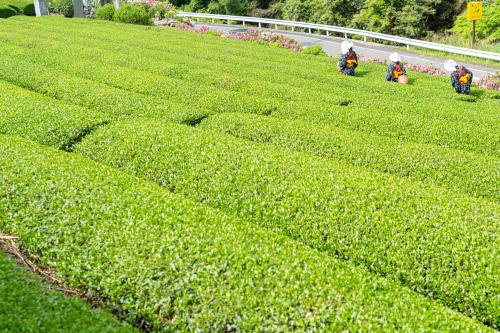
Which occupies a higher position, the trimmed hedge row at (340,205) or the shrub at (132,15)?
the shrub at (132,15)

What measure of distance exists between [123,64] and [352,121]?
9.64 meters

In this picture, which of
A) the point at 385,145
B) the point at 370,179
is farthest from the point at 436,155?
the point at 370,179

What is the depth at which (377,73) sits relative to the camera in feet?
63.1

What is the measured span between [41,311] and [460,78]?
583 inches

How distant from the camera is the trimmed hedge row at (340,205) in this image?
614cm

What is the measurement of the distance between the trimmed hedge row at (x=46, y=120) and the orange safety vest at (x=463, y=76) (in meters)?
11.3

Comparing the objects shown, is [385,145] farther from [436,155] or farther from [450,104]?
[450,104]

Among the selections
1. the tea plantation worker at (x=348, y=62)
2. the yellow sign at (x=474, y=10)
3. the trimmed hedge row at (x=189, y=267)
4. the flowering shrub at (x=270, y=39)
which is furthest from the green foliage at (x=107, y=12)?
the trimmed hedge row at (x=189, y=267)

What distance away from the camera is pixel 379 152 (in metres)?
9.78

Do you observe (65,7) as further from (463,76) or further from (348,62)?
(463,76)

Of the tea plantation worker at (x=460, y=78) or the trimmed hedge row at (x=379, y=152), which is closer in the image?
the trimmed hedge row at (x=379, y=152)

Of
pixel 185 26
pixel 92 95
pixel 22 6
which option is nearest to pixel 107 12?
pixel 185 26

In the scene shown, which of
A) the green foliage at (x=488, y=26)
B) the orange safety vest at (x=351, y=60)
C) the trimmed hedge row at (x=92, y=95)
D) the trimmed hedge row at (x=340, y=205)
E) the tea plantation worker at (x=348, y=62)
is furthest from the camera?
the green foliage at (x=488, y=26)

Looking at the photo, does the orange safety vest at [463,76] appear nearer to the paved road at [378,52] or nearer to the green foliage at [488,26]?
the paved road at [378,52]
